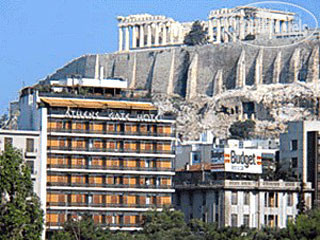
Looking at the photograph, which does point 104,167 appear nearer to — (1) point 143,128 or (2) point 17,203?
(1) point 143,128

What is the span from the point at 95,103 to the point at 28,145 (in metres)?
7.68

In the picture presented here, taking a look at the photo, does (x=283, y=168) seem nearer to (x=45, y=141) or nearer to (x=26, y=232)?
(x=45, y=141)

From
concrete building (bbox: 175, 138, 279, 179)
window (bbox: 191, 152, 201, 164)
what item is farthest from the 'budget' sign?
window (bbox: 191, 152, 201, 164)

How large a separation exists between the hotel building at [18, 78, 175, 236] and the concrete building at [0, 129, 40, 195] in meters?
0.49

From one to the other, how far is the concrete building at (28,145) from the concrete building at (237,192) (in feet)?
50.4

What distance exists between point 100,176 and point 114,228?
4426 millimetres

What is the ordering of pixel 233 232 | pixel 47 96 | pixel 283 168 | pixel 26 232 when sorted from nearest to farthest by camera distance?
pixel 26 232
pixel 233 232
pixel 47 96
pixel 283 168

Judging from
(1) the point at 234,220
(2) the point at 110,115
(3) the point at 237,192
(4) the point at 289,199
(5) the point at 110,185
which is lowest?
(1) the point at 234,220

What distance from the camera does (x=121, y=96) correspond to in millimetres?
128250

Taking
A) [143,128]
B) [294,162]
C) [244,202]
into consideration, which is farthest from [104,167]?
[294,162]

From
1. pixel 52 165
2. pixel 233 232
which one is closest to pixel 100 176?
pixel 52 165

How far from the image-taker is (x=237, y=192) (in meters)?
126

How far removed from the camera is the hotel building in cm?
12050

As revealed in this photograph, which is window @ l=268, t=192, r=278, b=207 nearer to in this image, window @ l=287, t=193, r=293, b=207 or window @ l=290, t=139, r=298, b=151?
window @ l=287, t=193, r=293, b=207
